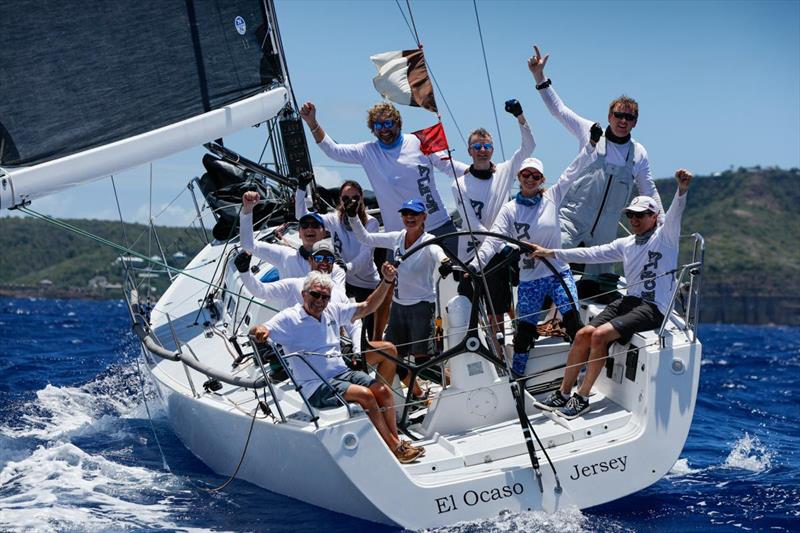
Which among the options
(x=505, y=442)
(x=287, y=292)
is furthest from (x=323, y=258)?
(x=505, y=442)

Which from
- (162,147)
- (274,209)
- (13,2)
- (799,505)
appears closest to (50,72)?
(13,2)

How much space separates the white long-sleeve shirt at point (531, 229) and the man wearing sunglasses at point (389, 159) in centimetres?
80

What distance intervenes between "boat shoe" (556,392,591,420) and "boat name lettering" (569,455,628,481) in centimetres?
62

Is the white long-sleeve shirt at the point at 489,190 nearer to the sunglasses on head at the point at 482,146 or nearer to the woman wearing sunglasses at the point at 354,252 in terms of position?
the sunglasses on head at the point at 482,146

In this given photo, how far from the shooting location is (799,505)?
615 centimetres

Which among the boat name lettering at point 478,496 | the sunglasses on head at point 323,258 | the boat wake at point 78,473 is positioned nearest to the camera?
the boat name lettering at point 478,496

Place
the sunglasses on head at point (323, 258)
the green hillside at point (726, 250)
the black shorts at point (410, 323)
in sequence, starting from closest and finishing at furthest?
the sunglasses on head at point (323, 258), the black shorts at point (410, 323), the green hillside at point (726, 250)

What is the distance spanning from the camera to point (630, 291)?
6246 mm

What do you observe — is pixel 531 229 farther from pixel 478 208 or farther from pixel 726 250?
pixel 726 250

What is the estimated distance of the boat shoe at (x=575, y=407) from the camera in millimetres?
6168

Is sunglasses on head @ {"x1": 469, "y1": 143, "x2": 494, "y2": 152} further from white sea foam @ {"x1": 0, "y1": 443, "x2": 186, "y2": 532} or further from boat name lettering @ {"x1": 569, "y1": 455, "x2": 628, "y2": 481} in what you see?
white sea foam @ {"x1": 0, "y1": 443, "x2": 186, "y2": 532}

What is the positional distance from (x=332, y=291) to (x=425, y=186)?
5.04ft

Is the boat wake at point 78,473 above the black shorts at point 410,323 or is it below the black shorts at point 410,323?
below

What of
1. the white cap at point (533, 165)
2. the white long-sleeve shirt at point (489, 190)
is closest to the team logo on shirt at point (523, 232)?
the white cap at point (533, 165)
